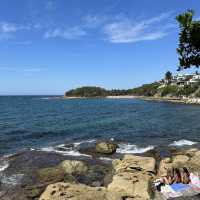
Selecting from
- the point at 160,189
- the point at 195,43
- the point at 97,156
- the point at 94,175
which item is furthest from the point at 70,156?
the point at 195,43

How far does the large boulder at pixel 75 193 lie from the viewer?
51.8 ft

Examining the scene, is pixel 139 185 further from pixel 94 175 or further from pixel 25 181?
pixel 25 181

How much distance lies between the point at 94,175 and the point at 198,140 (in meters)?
23.7

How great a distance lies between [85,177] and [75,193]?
697 centimetres

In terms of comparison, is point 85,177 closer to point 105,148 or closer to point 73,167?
point 73,167

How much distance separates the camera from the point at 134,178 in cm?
1845

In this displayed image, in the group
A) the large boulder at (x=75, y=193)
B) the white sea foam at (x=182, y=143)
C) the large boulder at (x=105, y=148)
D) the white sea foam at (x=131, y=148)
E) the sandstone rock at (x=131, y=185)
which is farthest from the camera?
the white sea foam at (x=182, y=143)

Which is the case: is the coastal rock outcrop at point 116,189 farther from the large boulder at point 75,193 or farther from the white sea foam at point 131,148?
the white sea foam at point 131,148

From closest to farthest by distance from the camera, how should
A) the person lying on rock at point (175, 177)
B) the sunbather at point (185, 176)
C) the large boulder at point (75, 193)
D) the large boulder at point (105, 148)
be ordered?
the large boulder at point (75, 193) → the person lying on rock at point (175, 177) → the sunbather at point (185, 176) → the large boulder at point (105, 148)

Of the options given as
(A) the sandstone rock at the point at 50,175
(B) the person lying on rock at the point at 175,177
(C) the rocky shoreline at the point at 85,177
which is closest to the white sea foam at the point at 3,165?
(C) the rocky shoreline at the point at 85,177

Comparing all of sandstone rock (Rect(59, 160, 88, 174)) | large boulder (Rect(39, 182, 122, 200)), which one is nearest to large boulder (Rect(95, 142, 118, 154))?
sandstone rock (Rect(59, 160, 88, 174))

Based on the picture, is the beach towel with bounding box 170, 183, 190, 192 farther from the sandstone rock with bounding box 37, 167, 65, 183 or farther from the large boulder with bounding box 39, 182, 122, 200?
the sandstone rock with bounding box 37, 167, 65, 183

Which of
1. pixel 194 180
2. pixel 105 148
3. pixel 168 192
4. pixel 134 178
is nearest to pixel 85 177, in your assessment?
pixel 134 178

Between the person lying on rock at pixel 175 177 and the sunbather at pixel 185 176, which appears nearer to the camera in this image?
the person lying on rock at pixel 175 177
